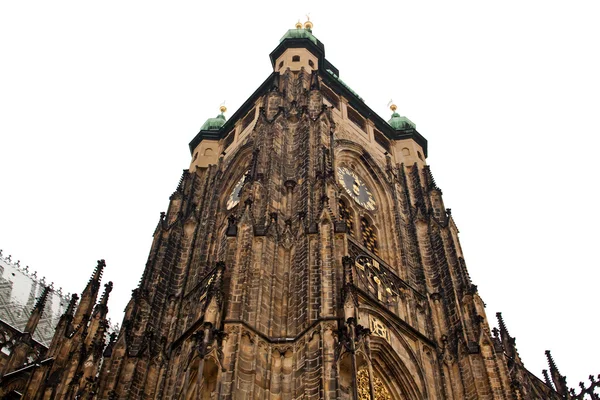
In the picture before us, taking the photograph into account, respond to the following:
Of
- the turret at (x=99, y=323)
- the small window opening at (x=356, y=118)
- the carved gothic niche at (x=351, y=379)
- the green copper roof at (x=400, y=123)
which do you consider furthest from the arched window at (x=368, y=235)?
the green copper roof at (x=400, y=123)

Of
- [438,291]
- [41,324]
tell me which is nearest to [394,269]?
[438,291]

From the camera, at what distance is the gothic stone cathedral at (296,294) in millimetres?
15008

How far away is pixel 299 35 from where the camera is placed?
103 ft

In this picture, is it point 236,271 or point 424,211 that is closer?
point 236,271

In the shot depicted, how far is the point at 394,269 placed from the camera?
2273 centimetres

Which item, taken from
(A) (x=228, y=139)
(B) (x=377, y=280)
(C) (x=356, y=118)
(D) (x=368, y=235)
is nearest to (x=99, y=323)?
(B) (x=377, y=280)

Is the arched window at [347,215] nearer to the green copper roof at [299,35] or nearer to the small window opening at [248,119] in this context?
the small window opening at [248,119]

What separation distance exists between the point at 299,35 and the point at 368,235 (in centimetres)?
1147

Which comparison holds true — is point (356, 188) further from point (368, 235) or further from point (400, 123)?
point (400, 123)

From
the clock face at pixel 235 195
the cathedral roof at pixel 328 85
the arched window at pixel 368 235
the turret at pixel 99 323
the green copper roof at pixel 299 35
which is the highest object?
the green copper roof at pixel 299 35

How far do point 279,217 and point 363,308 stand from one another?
335 centimetres

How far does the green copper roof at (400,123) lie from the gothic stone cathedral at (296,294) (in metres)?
3.39

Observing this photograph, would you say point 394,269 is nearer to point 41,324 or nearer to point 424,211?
point 424,211

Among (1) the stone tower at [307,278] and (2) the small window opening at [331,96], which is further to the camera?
(2) the small window opening at [331,96]
